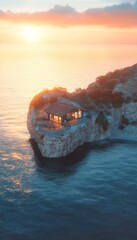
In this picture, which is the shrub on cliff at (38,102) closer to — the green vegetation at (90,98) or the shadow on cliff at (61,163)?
the green vegetation at (90,98)

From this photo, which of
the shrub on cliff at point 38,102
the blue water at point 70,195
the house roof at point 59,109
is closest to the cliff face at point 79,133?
the shrub on cliff at point 38,102

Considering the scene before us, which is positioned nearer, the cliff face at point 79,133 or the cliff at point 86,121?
the cliff face at point 79,133

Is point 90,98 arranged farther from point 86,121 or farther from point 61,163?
point 61,163

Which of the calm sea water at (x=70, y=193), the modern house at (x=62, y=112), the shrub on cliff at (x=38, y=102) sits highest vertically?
the shrub on cliff at (x=38, y=102)

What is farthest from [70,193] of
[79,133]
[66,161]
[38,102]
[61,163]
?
[38,102]

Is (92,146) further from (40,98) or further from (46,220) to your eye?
(46,220)

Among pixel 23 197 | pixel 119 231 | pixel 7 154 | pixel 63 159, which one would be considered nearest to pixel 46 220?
pixel 23 197
